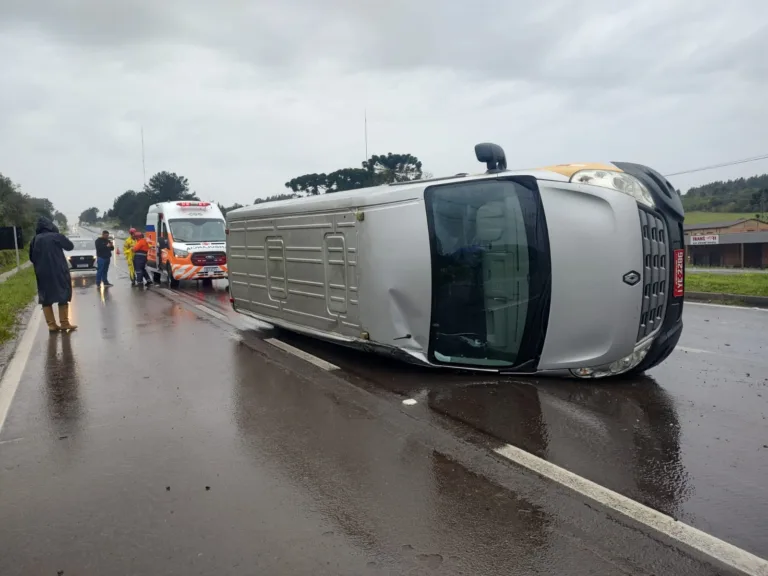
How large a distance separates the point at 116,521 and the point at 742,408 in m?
5.04

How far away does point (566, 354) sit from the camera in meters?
6.06

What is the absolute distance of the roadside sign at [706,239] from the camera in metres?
47.3

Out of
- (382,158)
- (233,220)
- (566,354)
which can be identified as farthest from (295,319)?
(382,158)

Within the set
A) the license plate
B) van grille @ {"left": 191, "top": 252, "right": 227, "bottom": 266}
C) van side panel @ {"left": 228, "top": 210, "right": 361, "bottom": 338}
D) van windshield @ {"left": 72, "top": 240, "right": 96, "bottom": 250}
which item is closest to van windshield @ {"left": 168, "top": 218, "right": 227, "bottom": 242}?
van grille @ {"left": 191, "top": 252, "right": 227, "bottom": 266}

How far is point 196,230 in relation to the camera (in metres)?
19.1

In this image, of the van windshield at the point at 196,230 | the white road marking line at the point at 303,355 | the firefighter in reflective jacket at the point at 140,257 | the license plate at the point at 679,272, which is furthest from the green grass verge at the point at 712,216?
the license plate at the point at 679,272

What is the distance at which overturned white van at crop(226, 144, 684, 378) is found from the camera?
571cm

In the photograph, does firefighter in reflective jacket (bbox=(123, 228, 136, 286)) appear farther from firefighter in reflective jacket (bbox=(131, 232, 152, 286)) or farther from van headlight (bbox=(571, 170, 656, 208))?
van headlight (bbox=(571, 170, 656, 208))

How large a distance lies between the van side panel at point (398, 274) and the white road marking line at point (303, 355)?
2.97ft

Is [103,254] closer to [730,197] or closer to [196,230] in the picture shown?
[196,230]

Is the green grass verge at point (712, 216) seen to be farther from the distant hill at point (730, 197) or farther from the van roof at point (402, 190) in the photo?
the van roof at point (402, 190)

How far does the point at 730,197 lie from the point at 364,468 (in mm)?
72212

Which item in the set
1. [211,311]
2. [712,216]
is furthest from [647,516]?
[712,216]

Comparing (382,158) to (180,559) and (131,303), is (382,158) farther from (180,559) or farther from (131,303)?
(180,559)
